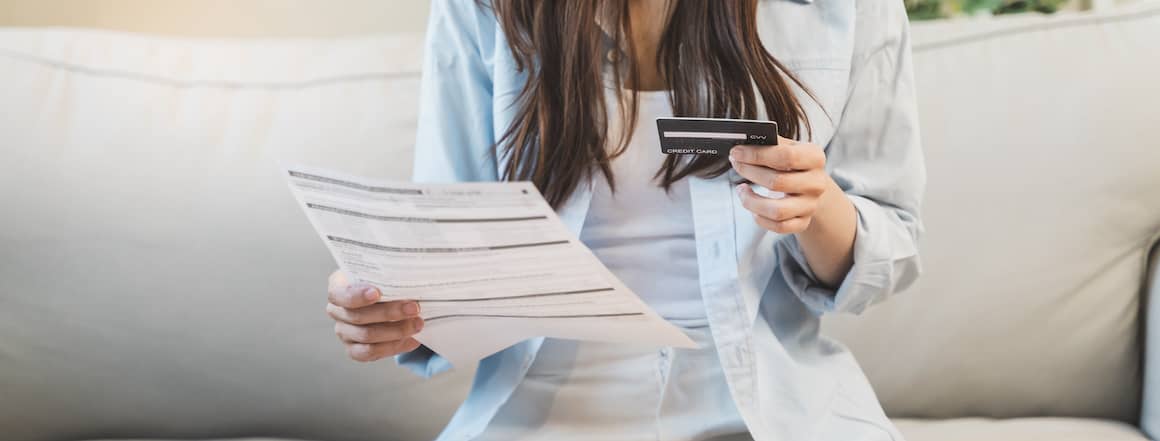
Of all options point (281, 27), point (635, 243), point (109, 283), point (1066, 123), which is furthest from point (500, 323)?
point (281, 27)

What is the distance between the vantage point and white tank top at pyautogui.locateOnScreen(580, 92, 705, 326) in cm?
87

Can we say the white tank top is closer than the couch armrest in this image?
Yes

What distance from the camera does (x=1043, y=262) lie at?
1189 millimetres

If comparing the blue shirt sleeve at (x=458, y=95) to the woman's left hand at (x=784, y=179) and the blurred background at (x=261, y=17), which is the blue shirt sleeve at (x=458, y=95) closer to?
the woman's left hand at (x=784, y=179)

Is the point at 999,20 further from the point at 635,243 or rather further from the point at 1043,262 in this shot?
the point at 635,243

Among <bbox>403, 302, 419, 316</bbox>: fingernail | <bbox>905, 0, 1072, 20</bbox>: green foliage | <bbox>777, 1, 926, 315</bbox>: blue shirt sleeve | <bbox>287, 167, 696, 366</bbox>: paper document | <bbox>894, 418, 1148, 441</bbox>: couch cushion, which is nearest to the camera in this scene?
<bbox>287, 167, 696, 366</bbox>: paper document

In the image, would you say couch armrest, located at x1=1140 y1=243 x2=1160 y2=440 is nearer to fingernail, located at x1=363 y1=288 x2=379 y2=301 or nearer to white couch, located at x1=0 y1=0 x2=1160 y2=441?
white couch, located at x1=0 y1=0 x2=1160 y2=441

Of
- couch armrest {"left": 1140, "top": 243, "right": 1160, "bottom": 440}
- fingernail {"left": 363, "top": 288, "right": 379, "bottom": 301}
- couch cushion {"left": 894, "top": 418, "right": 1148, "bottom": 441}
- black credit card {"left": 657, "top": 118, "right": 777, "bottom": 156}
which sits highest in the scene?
black credit card {"left": 657, "top": 118, "right": 777, "bottom": 156}

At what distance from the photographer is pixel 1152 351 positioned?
1160 mm

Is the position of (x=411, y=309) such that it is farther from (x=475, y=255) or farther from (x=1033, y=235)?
(x=1033, y=235)

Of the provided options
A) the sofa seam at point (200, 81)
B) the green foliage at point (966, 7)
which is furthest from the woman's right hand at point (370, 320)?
the green foliage at point (966, 7)

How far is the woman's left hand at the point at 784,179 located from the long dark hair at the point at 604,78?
0.42 ft

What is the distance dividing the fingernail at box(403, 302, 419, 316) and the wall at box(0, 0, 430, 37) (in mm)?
881

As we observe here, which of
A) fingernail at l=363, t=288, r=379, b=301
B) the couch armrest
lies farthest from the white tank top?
the couch armrest
